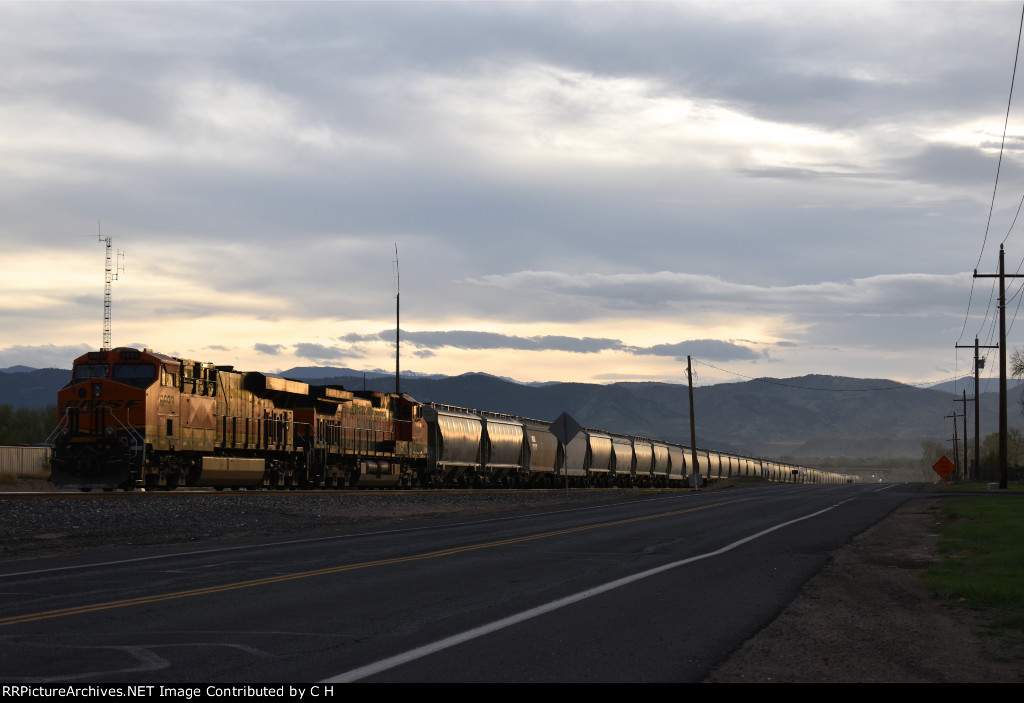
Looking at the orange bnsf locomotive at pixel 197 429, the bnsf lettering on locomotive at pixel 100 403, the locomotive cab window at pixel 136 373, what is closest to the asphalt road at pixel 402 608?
the bnsf lettering on locomotive at pixel 100 403

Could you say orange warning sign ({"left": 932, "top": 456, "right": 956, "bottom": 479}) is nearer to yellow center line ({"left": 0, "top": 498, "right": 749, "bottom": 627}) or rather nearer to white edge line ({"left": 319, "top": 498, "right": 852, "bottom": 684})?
yellow center line ({"left": 0, "top": 498, "right": 749, "bottom": 627})

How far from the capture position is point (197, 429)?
34906 millimetres

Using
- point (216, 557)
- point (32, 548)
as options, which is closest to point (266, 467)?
point (32, 548)

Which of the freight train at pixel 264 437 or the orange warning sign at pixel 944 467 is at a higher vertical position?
the freight train at pixel 264 437

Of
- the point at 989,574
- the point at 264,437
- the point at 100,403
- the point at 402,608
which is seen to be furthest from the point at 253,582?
the point at 264,437

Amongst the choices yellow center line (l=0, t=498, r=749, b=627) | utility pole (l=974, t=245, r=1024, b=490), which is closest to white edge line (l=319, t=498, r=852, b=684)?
yellow center line (l=0, t=498, r=749, b=627)

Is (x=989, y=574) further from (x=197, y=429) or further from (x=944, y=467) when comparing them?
(x=944, y=467)

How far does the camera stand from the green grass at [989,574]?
987 cm

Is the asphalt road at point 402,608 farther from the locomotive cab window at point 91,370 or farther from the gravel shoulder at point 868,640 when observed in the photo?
the locomotive cab window at point 91,370

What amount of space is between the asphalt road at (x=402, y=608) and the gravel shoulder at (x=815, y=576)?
19.8 inches

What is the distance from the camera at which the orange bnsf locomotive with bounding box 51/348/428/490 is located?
3244 centimetres

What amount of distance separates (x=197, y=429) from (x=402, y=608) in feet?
84.9
